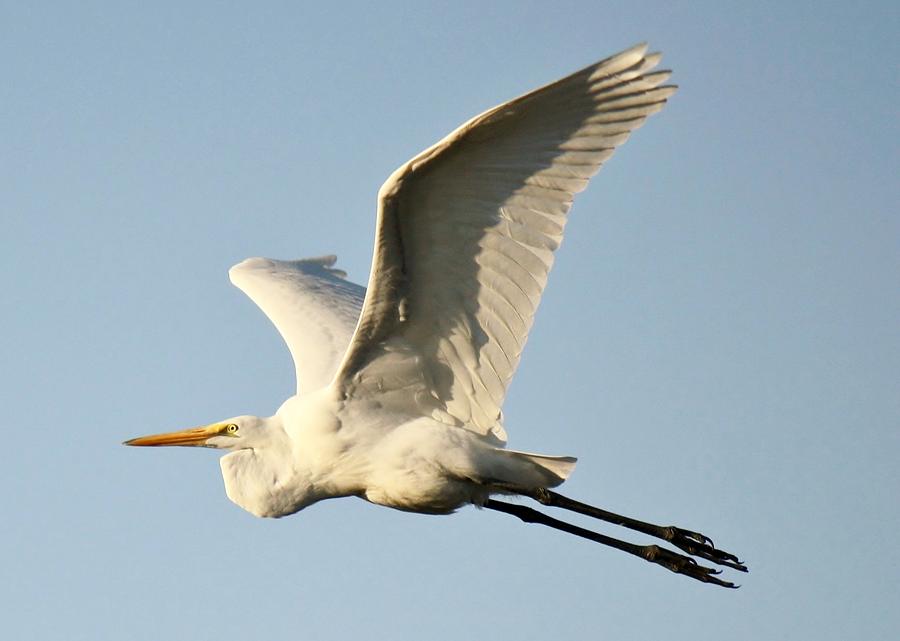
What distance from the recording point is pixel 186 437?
35.7 ft

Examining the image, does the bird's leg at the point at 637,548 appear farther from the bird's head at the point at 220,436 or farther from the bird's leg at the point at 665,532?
the bird's head at the point at 220,436

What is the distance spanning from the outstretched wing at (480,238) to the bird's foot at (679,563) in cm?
189

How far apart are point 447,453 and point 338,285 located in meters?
4.33

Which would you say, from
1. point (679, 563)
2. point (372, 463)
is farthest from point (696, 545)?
point (372, 463)

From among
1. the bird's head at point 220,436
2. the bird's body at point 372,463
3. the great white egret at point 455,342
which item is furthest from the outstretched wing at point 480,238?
the bird's head at point 220,436

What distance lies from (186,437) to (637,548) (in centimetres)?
372

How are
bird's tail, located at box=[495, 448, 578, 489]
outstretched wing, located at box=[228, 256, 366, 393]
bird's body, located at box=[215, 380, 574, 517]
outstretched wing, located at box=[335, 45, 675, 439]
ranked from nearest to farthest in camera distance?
outstretched wing, located at box=[335, 45, 675, 439] < bird's body, located at box=[215, 380, 574, 517] < bird's tail, located at box=[495, 448, 578, 489] < outstretched wing, located at box=[228, 256, 366, 393]

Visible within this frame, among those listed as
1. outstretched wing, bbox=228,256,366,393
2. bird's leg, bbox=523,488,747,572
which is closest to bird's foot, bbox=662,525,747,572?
bird's leg, bbox=523,488,747,572

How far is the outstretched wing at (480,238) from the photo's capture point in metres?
8.24

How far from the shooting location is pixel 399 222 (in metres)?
8.54

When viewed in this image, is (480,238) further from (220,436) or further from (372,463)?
(220,436)

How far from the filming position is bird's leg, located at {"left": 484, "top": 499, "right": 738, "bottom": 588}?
35.5ft

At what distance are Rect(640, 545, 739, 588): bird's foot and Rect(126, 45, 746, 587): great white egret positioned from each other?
11mm

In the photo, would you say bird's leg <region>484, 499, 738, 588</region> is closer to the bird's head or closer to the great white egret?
the great white egret
